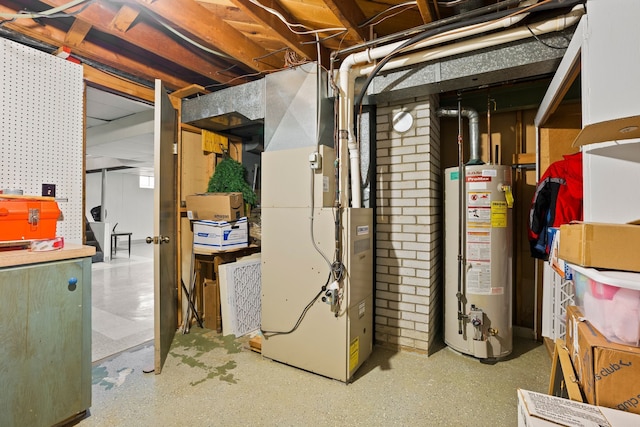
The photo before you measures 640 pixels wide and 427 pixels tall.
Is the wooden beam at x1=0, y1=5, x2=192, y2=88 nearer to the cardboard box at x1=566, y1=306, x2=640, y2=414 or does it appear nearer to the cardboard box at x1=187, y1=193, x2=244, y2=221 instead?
the cardboard box at x1=187, y1=193, x2=244, y2=221

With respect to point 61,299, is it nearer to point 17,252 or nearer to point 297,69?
point 17,252

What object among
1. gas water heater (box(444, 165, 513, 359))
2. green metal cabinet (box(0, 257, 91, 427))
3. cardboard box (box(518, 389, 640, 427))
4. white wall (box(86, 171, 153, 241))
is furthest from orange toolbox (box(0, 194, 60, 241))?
white wall (box(86, 171, 153, 241))

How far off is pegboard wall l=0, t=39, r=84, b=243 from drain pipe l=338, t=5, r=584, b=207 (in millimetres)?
2108

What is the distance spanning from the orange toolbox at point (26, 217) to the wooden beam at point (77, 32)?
1.37 m

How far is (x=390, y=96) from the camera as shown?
250 cm

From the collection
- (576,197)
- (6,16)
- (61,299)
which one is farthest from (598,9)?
(6,16)

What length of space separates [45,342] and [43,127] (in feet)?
5.05

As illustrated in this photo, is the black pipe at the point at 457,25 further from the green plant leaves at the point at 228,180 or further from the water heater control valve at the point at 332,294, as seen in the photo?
the green plant leaves at the point at 228,180

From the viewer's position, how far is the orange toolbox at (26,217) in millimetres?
1582

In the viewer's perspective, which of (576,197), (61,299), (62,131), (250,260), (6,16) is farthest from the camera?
(250,260)

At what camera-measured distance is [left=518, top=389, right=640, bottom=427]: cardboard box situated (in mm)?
895

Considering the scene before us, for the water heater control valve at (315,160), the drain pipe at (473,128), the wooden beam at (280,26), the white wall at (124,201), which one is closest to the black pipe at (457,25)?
the wooden beam at (280,26)

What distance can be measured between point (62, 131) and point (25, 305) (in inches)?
55.3

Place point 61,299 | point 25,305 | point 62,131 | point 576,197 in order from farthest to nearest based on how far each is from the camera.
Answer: point 62,131 → point 576,197 → point 61,299 → point 25,305
